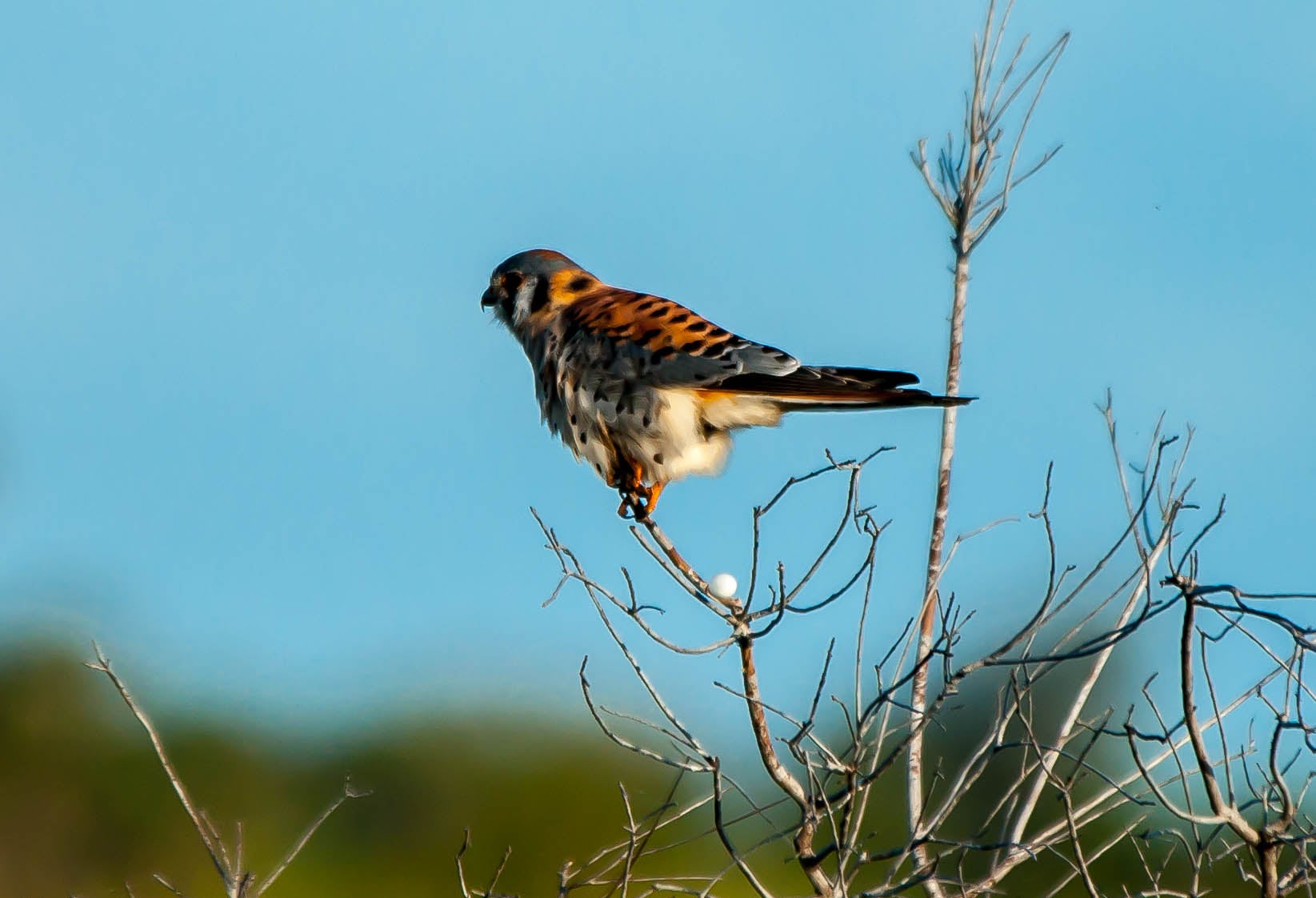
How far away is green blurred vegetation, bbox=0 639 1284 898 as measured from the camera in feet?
43.7

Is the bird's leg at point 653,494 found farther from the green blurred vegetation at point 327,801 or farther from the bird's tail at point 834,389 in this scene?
the green blurred vegetation at point 327,801

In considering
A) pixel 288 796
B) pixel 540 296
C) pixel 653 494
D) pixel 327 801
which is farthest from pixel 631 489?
pixel 288 796

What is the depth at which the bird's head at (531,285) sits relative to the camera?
482 centimetres

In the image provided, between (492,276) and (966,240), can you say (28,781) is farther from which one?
(966,240)

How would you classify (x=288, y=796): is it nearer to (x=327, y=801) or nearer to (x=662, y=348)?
(x=327, y=801)

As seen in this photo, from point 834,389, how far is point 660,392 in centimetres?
55

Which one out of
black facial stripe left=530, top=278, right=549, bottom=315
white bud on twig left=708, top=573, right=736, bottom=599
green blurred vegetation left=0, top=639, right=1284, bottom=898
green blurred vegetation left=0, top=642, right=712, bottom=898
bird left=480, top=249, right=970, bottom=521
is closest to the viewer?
white bud on twig left=708, top=573, right=736, bottom=599

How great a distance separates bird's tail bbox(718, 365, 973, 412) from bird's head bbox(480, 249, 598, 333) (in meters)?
1.00

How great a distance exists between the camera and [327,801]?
46.8ft

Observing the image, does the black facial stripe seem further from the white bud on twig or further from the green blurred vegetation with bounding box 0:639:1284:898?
the green blurred vegetation with bounding box 0:639:1284:898

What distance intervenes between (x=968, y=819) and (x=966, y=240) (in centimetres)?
998

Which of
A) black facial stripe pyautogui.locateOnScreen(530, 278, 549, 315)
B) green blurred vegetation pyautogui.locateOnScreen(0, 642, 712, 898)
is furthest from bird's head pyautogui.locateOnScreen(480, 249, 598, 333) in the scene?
green blurred vegetation pyautogui.locateOnScreen(0, 642, 712, 898)

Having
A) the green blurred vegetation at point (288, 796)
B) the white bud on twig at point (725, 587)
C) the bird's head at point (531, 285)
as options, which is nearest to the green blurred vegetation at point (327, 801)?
the green blurred vegetation at point (288, 796)

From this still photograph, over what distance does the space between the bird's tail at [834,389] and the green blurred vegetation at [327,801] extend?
563cm
